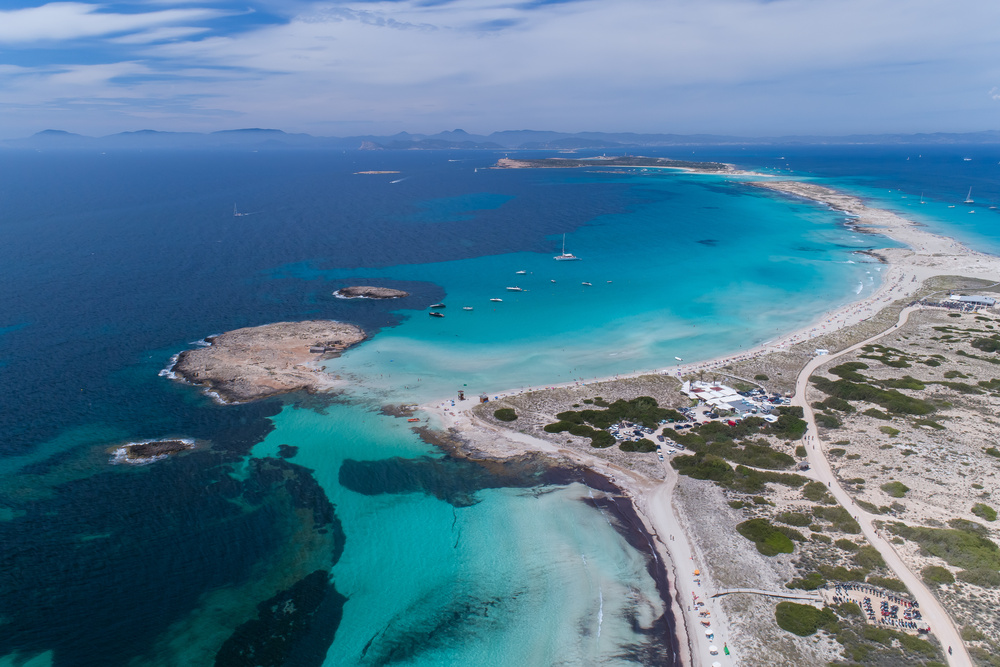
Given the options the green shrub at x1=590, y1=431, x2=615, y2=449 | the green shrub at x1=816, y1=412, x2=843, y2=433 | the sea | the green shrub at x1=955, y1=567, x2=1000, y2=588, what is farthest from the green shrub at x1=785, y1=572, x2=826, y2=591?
the green shrub at x1=816, y1=412, x2=843, y2=433

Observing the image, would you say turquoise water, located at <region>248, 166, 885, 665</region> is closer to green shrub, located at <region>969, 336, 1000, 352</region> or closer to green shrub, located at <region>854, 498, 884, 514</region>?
green shrub, located at <region>854, 498, 884, 514</region>

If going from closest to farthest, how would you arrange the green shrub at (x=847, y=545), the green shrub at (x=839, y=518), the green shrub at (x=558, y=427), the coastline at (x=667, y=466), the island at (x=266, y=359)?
the coastline at (x=667, y=466), the green shrub at (x=847, y=545), the green shrub at (x=839, y=518), the green shrub at (x=558, y=427), the island at (x=266, y=359)

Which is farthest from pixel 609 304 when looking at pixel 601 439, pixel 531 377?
pixel 601 439

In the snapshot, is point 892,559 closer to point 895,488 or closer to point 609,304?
point 895,488

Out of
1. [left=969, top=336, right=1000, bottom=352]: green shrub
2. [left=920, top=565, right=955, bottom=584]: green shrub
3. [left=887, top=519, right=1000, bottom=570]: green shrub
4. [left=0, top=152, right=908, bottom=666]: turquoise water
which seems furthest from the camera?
[left=969, top=336, right=1000, bottom=352]: green shrub

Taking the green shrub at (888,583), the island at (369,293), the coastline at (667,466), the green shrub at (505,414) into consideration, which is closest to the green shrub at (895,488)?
the green shrub at (888,583)

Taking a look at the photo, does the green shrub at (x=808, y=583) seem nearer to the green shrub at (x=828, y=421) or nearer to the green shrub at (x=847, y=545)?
the green shrub at (x=847, y=545)

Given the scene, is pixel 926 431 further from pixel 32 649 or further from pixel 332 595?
pixel 32 649
